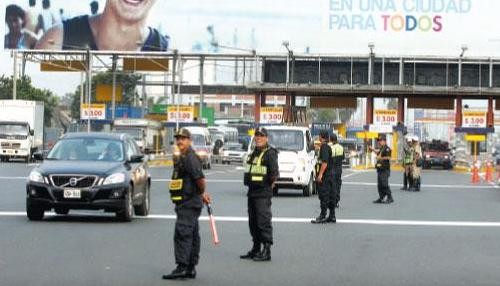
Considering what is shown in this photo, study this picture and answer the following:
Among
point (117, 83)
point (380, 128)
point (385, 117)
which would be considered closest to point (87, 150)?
point (380, 128)

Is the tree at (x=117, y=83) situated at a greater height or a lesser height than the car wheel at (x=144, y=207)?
greater

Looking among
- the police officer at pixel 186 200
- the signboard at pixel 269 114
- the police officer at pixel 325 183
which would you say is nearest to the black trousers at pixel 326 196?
the police officer at pixel 325 183

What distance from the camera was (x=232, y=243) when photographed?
637 inches

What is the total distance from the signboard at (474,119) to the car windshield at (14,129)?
98.3 feet

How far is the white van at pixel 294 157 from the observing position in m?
29.2

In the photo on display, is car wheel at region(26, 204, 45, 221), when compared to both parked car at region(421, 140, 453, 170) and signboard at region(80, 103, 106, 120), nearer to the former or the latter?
parked car at region(421, 140, 453, 170)

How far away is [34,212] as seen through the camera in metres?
18.9

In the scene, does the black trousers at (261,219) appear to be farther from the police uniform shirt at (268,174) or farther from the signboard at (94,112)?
the signboard at (94,112)

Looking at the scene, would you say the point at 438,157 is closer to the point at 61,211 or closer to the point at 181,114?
the point at 181,114

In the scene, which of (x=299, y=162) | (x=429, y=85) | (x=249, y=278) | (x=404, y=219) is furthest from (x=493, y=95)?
(x=249, y=278)

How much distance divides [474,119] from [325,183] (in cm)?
5337

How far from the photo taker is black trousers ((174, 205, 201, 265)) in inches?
466

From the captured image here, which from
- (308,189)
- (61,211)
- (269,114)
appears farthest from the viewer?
(269,114)

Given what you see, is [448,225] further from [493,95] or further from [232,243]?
[493,95]
